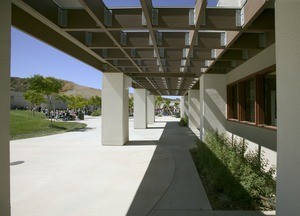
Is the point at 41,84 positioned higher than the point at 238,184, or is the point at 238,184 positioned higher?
the point at 41,84

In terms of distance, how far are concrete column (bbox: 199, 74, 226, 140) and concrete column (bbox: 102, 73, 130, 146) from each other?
141 inches

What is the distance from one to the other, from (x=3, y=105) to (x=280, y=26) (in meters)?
3.36

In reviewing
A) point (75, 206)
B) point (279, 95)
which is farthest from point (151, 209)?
point (279, 95)

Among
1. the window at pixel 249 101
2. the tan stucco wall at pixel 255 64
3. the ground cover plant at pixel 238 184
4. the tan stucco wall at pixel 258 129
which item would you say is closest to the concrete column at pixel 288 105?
the ground cover plant at pixel 238 184

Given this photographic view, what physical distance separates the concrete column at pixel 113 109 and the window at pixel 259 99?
5.03 meters

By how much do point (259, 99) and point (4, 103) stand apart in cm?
689

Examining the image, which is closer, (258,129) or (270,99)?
(270,99)

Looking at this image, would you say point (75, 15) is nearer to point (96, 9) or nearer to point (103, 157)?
point (96, 9)

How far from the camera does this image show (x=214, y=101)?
11.6 meters

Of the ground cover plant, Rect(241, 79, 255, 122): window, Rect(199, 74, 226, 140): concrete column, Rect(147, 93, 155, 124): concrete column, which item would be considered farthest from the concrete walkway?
Rect(147, 93, 155, 124): concrete column

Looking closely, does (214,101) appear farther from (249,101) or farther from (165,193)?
(165,193)

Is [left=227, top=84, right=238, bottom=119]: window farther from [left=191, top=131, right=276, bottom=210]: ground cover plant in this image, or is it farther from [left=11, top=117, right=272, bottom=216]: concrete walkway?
[left=191, top=131, right=276, bottom=210]: ground cover plant

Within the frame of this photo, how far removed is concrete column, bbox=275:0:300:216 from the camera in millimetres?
3141

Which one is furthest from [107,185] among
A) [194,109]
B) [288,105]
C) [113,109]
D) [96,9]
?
[194,109]
